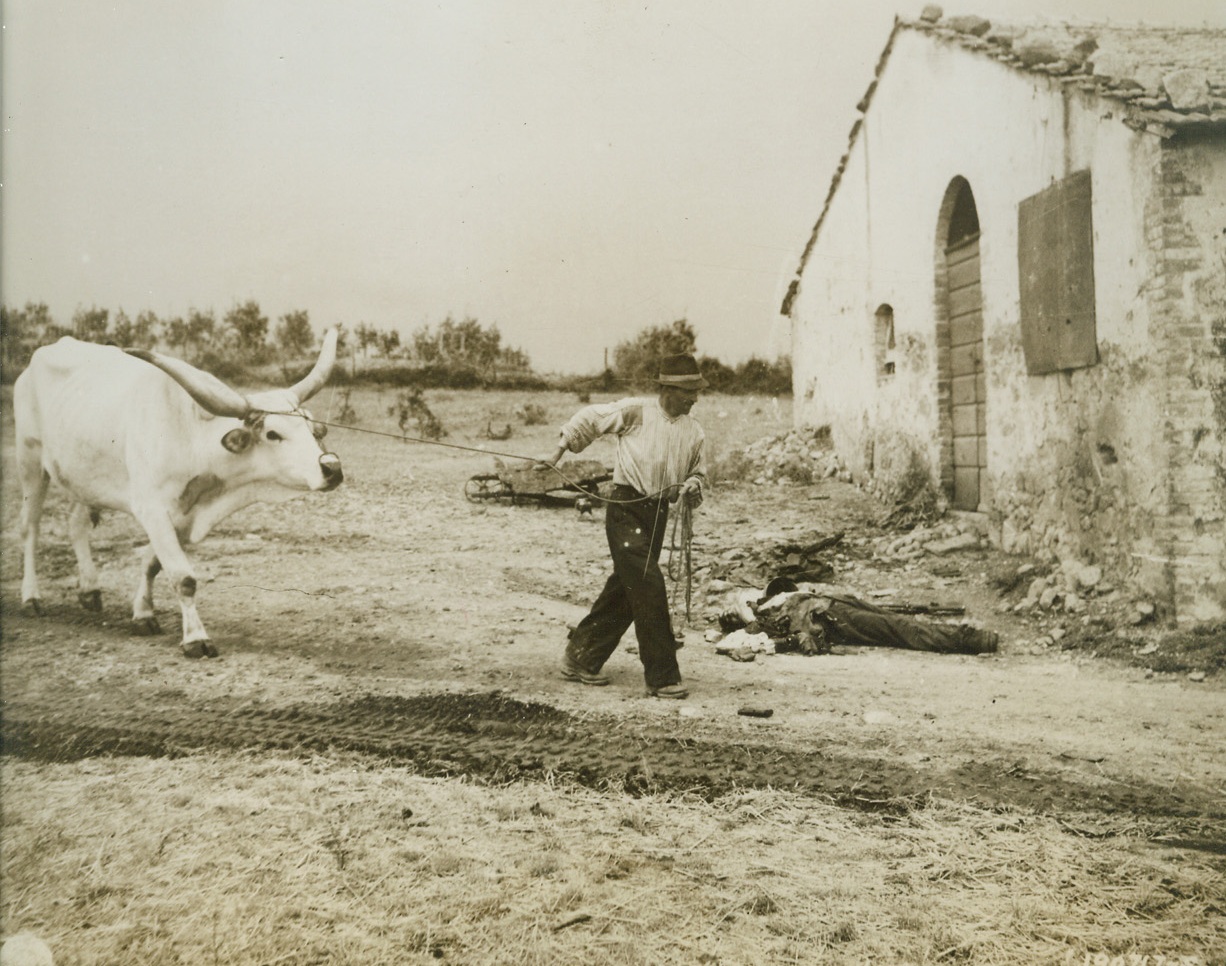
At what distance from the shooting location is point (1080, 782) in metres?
3.09

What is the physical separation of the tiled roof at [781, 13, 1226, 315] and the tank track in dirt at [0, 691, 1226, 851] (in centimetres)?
319

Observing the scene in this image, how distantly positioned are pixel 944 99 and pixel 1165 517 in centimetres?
441

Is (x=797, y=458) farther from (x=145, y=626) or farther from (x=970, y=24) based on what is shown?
(x=145, y=626)

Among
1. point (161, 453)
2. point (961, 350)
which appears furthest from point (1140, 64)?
point (161, 453)

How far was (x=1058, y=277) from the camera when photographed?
5445 mm

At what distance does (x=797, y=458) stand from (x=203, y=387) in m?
5.57

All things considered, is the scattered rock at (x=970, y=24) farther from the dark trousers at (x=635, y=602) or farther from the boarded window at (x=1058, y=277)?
the dark trousers at (x=635, y=602)

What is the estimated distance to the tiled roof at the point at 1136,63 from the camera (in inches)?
159

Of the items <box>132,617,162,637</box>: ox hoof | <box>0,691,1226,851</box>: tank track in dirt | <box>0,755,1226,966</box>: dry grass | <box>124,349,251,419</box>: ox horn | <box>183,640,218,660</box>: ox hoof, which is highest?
<box>124,349,251,419</box>: ox horn

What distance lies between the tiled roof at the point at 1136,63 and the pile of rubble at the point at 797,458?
1496 millimetres

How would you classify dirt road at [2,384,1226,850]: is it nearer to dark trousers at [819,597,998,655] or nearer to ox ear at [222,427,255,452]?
dark trousers at [819,597,998,655]

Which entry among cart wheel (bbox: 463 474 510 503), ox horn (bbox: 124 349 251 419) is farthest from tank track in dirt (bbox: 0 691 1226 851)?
cart wheel (bbox: 463 474 510 503)

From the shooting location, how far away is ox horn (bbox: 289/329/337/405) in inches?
162

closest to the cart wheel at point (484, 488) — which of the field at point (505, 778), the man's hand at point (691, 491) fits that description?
the field at point (505, 778)
